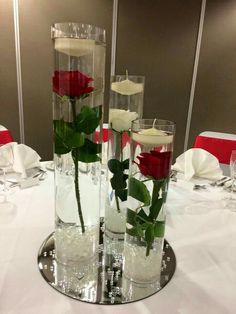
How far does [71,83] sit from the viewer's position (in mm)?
577

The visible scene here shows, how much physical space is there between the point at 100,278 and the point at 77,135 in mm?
348

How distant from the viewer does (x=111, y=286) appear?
0.63 metres

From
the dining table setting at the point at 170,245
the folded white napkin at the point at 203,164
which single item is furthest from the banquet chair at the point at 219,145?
the folded white napkin at the point at 203,164

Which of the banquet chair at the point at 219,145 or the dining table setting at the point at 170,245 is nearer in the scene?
the dining table setting at the point at 170,245

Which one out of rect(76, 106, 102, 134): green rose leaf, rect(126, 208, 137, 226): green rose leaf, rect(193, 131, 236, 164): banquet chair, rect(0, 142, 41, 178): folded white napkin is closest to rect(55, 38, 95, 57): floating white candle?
rect(76, 106, 102, 134): green rose leaf

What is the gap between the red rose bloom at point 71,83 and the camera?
1.89 feet

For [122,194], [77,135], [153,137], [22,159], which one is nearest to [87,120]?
[77,135]

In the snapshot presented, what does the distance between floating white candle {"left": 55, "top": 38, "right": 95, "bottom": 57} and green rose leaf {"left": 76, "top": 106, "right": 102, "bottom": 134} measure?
0.12 metres

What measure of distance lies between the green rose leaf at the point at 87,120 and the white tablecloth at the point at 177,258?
36cm

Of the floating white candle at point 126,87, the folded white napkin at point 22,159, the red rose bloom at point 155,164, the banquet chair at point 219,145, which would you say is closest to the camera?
the red rose bloom at point 155,164

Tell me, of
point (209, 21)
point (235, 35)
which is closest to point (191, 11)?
point (209, 21)

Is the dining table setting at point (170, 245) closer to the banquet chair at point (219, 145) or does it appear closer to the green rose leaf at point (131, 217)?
the green rose leaf at point (131, 217)

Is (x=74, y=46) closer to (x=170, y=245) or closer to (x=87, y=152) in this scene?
(x=87, y=152)

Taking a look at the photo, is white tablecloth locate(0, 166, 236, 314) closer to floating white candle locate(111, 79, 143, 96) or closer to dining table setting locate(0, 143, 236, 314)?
dining table setting locate(0, 143, 236, 314)
